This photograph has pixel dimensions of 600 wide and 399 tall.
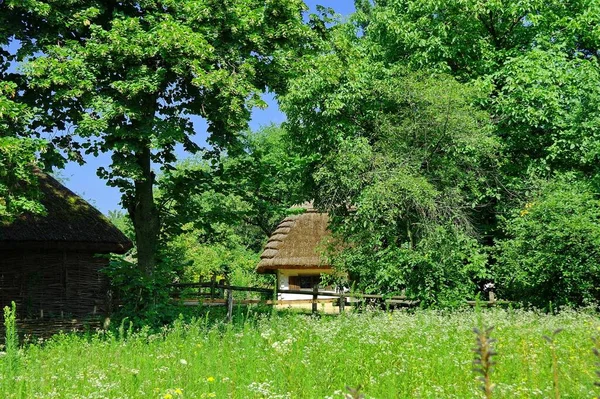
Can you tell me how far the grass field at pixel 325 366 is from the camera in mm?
6246

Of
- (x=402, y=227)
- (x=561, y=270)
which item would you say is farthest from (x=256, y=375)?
(x=402, y=227)

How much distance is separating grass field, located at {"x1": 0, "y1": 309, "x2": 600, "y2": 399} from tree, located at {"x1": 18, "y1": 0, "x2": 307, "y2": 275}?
6.13 m

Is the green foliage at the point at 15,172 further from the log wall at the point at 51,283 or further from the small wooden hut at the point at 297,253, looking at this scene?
the small wooden hut at the point at 297,253

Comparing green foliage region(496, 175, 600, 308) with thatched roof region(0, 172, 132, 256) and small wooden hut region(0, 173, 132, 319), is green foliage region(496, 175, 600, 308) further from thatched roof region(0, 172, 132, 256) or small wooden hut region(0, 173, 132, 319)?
thatched roof region(0, 172, 132, 256)

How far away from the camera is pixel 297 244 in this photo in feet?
117

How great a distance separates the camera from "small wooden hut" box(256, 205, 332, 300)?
35.2 metres

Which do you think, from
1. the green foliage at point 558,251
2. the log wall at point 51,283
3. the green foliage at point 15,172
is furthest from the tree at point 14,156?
the green foliage at point 558,251

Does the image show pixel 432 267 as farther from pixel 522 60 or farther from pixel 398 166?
pixel 522 60

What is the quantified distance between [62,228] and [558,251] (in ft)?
48.8

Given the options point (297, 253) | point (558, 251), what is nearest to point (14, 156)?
point (558, 251)

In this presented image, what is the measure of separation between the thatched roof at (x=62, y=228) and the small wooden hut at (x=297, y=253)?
13927 millimetres

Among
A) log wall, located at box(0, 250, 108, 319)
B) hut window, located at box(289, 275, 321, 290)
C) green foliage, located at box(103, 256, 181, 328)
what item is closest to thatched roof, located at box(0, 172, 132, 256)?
log wall, located at box(0, 250, 108, 319)

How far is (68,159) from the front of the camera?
1591 cm

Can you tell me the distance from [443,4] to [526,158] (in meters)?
6.19
